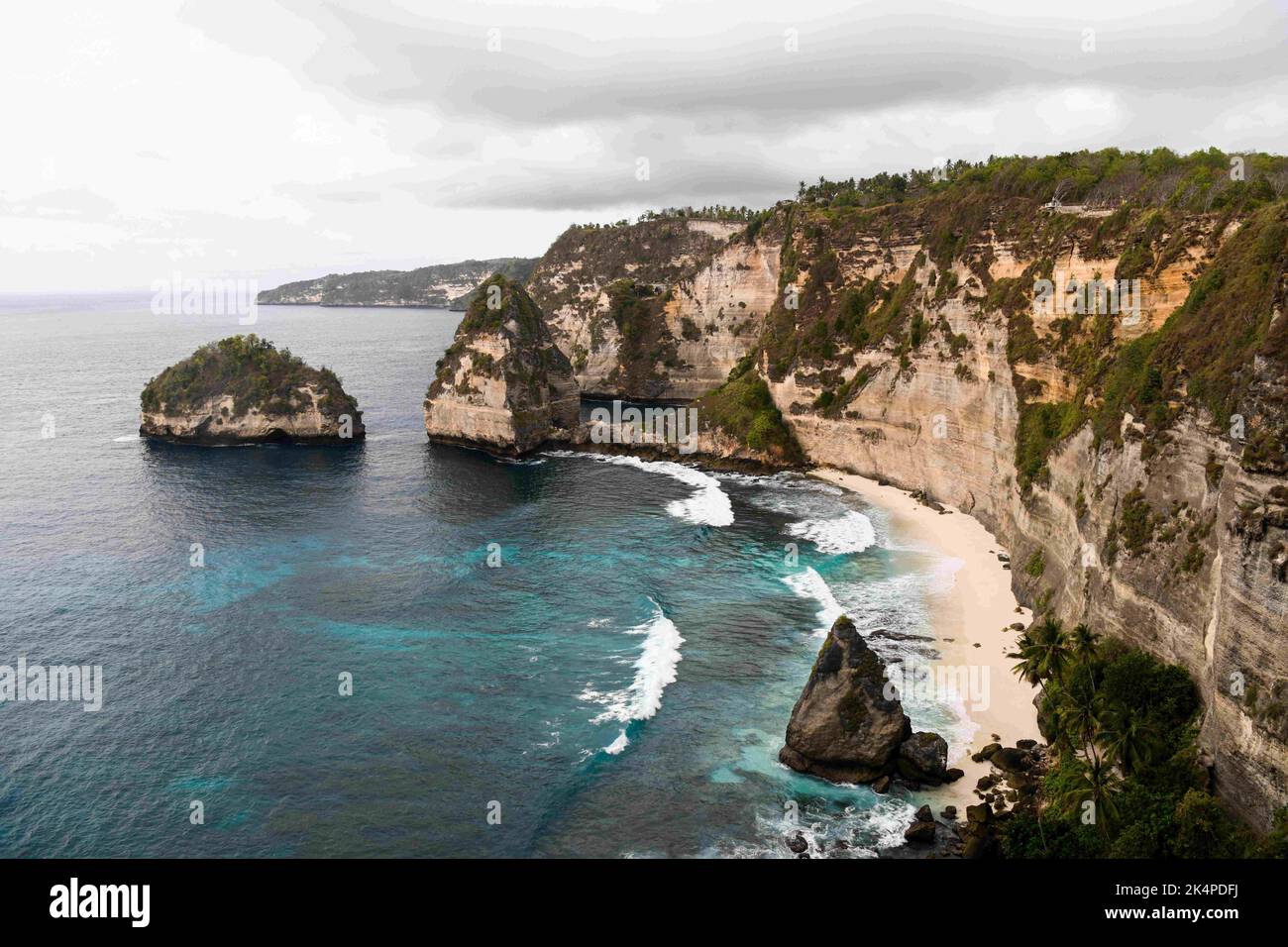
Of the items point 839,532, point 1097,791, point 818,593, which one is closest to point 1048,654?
point 1097,791

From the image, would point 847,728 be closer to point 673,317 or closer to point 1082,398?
point 1082,398

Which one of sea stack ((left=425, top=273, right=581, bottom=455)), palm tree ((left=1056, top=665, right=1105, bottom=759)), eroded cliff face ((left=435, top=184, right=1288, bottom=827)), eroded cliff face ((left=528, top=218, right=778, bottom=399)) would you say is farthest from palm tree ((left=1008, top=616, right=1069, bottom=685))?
eroded cliff face ((left=528, top=218, right=778, bottom=399))

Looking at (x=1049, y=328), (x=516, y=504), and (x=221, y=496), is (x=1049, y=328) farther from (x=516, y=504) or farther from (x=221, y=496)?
(x=221, y=496)

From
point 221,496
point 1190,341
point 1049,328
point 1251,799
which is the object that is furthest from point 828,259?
point 1251,799

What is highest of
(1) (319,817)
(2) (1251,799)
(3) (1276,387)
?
(3) (1276,387)

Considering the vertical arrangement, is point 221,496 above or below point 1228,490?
below
